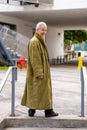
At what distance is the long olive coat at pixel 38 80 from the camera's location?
7.95m

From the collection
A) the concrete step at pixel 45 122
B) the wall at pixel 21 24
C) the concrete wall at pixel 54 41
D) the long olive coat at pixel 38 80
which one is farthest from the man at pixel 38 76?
the concrete wall at pixel 54 41

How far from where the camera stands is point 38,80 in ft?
26.3

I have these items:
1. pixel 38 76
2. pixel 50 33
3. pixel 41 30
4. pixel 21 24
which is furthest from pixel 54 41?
pixel 38 76

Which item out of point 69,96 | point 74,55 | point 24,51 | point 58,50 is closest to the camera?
point 69,96

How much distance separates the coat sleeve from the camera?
25.9 feet

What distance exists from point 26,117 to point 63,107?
5.59 feet

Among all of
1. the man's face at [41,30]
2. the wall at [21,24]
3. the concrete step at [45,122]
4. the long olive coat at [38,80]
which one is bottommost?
the concrete step at [45,122]

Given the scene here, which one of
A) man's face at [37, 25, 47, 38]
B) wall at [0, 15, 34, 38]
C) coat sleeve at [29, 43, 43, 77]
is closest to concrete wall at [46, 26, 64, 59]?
wall at [0, 15, 34, 38]

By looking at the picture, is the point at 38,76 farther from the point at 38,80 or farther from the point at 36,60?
the point at 36,60

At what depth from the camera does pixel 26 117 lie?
8305 mm

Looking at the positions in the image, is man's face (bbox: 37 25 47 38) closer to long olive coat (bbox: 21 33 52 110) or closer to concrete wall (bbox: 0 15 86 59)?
long olive coat (bbox: 21 33 52 110)

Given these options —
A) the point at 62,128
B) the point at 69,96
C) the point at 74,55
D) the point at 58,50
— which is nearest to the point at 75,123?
the point at 62,128

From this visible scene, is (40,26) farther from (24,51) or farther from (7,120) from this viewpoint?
(24,51)

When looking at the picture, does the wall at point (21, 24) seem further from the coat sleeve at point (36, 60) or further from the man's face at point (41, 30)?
the coat sleeve at point (36, 60)
